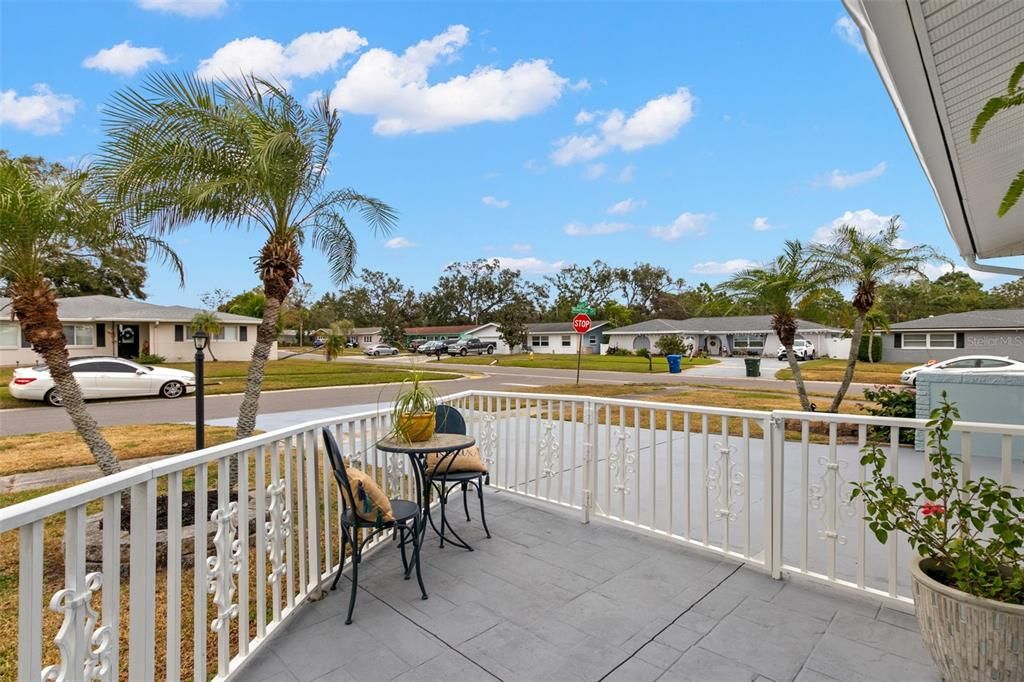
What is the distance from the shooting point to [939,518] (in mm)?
1898

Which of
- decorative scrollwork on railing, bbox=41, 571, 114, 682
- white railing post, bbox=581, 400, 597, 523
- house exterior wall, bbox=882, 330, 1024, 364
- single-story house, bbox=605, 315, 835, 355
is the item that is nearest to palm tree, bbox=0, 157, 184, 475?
decorative scrollwork on railing, bbox=41, 571, 114, 682

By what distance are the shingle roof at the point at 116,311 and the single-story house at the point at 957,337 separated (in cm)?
3479

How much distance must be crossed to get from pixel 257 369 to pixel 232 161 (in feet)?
6.38

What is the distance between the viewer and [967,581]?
5.71 feet

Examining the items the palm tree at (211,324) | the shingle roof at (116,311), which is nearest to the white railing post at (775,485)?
the palm tree at (211,324)

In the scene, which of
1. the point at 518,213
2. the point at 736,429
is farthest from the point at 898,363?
the point at 736,429

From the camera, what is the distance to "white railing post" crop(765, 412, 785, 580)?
282cm

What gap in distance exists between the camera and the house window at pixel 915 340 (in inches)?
1133

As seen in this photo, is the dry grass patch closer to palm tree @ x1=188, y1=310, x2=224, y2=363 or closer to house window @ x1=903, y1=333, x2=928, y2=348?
palm tree @ x1=188, y1=310, x2=224, y2=363

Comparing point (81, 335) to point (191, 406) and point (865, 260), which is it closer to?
point (191, 406)

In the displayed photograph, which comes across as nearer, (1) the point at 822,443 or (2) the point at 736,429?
(1) the point at 822,443

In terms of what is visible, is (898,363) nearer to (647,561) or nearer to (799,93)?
(799,93)

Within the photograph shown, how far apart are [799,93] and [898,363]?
88.2 feet

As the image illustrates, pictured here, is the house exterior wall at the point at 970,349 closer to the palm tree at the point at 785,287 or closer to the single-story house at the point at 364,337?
the palm tree at the point at 785,287
